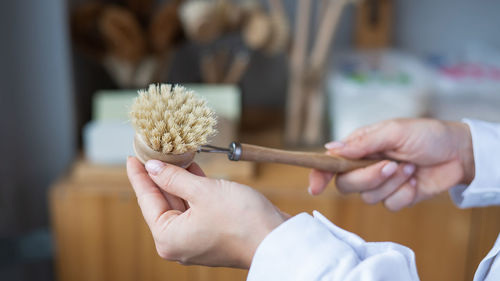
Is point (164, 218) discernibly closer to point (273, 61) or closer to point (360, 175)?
point (360, 175)

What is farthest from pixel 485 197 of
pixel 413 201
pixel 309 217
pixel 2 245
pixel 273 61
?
pixel 2 245

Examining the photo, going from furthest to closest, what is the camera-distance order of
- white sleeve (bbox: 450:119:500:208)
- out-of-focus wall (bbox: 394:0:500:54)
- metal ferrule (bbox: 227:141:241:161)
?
out-of-focus wall (bbox: 394:0:500:54) < white sleeve (bbox: 450:119:500:208) < metal ferrule (bbox: 227:141:241:161)

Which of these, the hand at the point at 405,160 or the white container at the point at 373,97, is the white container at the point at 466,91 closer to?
the white container at the point at 373,97

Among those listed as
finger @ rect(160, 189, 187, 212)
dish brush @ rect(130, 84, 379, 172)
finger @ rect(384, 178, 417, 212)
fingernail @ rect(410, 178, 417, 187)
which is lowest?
finger @ rect(384, 178, 417, 212)

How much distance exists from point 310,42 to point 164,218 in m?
0.80

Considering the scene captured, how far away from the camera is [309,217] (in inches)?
15.4

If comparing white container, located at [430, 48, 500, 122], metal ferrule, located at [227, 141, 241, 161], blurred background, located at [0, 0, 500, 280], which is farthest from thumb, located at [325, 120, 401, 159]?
white container, located at [430, 48, 500, 122]

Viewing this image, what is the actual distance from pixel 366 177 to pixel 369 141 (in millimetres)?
41

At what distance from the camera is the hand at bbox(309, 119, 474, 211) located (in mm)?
582

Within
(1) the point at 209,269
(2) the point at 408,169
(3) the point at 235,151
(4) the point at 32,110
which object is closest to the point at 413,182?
(2) the point at 408,169

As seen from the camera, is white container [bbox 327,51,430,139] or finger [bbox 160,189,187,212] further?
white container [bbox 327,51,430,139]

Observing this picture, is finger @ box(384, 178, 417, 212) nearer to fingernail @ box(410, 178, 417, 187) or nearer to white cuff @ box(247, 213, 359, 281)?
fingernail @ box(410, 178, 417, 187)

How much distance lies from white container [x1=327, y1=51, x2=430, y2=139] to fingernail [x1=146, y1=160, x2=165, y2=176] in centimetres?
56

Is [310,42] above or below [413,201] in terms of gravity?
above
